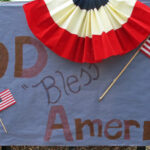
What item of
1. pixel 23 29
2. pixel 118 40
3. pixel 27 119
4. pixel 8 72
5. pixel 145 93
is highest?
pixel 23 29

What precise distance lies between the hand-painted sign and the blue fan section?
417mm

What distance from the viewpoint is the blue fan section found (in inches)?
71.6

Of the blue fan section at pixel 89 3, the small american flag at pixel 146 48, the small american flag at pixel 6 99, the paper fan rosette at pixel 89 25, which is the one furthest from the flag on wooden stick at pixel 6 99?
the small american flag at pixel 146 48

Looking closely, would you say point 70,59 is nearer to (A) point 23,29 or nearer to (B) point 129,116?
(A) point 23,29

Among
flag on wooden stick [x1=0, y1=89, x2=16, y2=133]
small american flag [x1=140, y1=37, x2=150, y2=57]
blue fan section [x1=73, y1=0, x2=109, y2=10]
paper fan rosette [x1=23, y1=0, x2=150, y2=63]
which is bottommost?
flag on wooden stick [x1=0, y1=89, x2=16, y2=133]

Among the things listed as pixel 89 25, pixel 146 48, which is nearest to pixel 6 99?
pixel 89 25

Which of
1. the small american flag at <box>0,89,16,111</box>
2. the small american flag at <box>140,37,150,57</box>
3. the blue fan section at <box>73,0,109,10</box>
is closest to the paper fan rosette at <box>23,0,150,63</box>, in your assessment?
the blue fan section at <box>73,0,109,10</box>

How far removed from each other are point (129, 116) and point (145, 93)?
Result: 22 centimetres

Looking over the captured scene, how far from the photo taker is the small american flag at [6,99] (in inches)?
78.5

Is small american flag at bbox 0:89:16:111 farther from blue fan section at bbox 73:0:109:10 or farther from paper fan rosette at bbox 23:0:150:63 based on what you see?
blue fan section at bbox 73:0:109:10

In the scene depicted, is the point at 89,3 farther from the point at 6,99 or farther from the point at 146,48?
the point at 6,99

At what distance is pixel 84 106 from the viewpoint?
197 centimetres

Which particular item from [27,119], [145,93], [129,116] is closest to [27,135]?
[27,119]

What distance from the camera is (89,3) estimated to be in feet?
5.97
